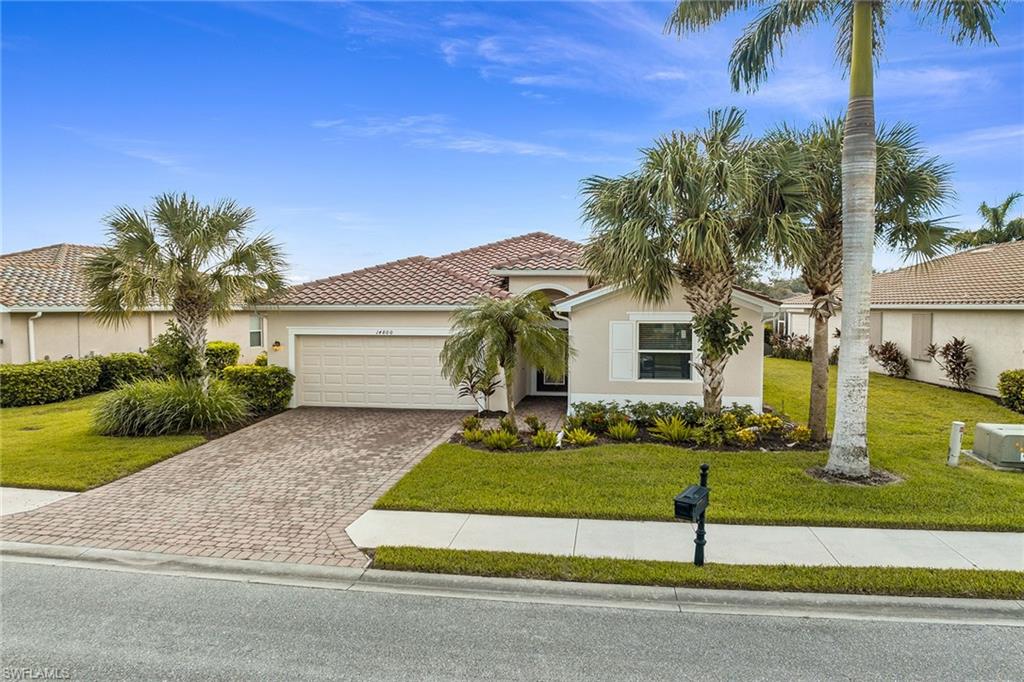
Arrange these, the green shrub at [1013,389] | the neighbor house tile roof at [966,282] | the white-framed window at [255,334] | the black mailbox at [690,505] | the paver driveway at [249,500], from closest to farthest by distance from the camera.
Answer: the black mailbox at [690,505] < the paver driveway at [249,500] < the green shrub at [1013,389] < the neighbor house tile roof at [966,282] < the white-framed window at [255,334]

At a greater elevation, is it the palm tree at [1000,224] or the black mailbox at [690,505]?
the palm tree at [1000,224]

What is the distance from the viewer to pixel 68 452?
422 inches

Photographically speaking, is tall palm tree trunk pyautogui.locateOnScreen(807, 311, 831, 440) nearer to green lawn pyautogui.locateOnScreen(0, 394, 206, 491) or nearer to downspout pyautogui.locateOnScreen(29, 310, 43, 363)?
green lawn pyautogui.locateOnScreen(0, 394, 206, 491)

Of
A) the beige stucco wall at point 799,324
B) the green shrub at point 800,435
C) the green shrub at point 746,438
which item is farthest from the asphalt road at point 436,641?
the beige stucco wall at point 799,324

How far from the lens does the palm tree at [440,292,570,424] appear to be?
36.0 feet

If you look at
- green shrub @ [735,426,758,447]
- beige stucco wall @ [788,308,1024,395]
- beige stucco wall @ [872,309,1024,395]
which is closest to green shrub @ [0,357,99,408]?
green shrub @ [735,426,758,447]

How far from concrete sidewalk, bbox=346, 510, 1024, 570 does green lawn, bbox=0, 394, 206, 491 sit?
5.56 meters

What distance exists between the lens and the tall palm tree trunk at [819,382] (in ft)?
36.2

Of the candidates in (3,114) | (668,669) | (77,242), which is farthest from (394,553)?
(77,242)

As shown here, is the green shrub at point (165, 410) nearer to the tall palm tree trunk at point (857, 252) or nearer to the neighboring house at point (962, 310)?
the tall palm tree trunk at point (857, 252)

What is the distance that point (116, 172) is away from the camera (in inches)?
637

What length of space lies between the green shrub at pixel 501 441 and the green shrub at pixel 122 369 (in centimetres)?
1441

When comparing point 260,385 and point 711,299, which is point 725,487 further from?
point 260,385

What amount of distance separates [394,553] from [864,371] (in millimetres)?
7579
